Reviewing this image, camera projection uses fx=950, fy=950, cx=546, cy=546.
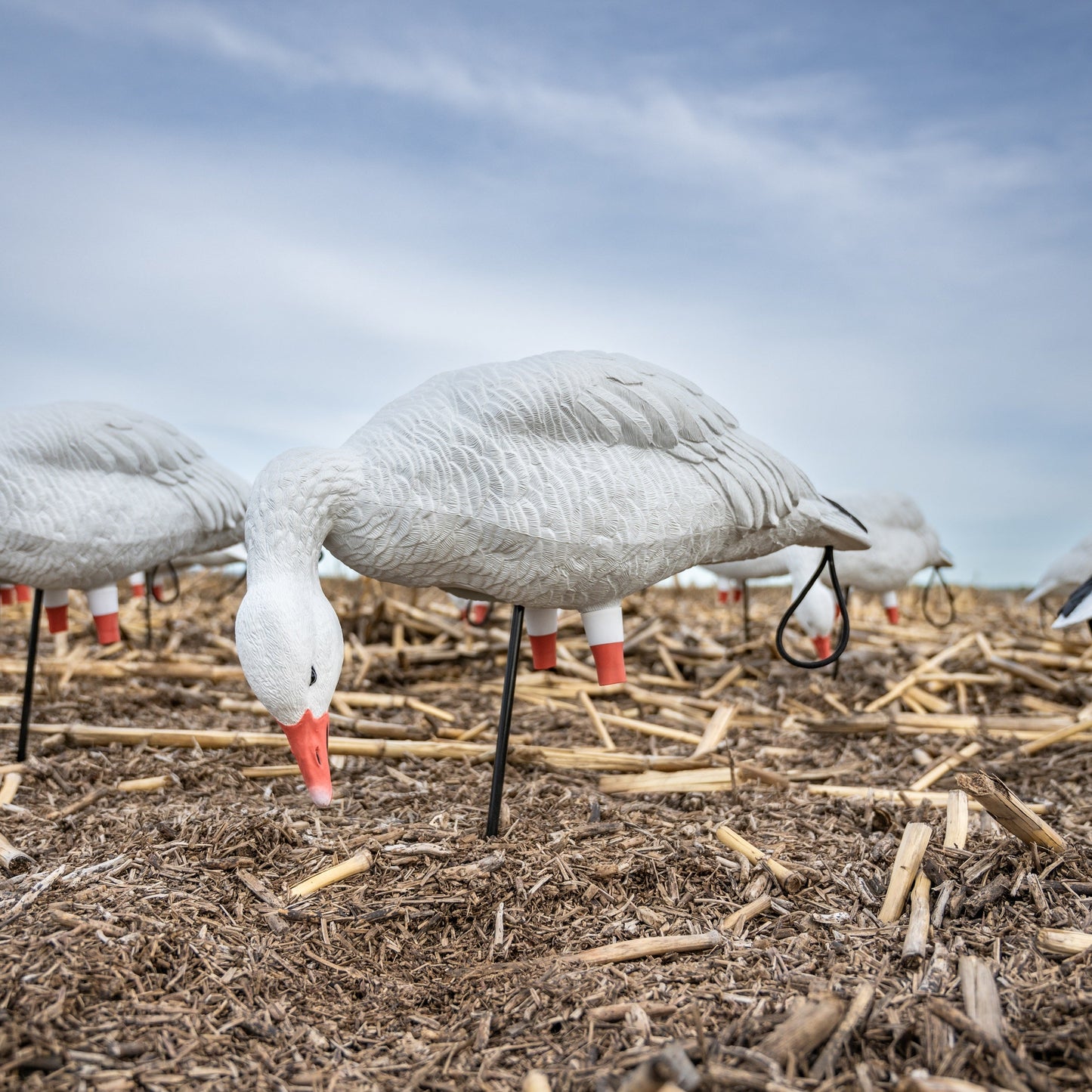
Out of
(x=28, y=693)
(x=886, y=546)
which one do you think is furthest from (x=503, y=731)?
(x=886, y=546)

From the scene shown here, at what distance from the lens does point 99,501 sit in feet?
12.5

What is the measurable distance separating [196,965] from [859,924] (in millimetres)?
1679

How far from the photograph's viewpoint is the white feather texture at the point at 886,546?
6242 mm

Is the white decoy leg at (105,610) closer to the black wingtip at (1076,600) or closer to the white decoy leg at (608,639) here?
the white decoy leg at (608,639)

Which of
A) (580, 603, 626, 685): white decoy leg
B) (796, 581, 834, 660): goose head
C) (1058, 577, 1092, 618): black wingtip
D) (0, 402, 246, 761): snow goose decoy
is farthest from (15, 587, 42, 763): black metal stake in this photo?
(1058, 577, 1092, 618): black wingtip

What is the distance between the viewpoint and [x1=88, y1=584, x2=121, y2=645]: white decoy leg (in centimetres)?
421

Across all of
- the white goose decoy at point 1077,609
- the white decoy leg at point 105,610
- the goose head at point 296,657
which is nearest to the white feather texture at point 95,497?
the white decoy leg at point 105,610

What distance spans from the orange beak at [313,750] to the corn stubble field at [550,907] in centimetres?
32

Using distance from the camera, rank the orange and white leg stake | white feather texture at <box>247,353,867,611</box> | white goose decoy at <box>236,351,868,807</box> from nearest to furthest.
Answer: white goose decoy at <box>236,351,868,807</box> < white feather texture at <box>247,353,867,611</box> < the orange and white leg stake

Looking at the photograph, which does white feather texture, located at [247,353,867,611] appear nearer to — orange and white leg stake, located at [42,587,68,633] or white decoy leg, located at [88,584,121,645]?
white decoy leg, located at [88,584,121,645]

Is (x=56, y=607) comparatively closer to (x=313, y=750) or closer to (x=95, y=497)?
(x=95, y=497)

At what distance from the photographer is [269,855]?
2.94 m

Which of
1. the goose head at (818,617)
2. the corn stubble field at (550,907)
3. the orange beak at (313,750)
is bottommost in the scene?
the corn stubble field at (550,907)

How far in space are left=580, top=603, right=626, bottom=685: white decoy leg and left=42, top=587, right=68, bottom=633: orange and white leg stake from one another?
2590mm
